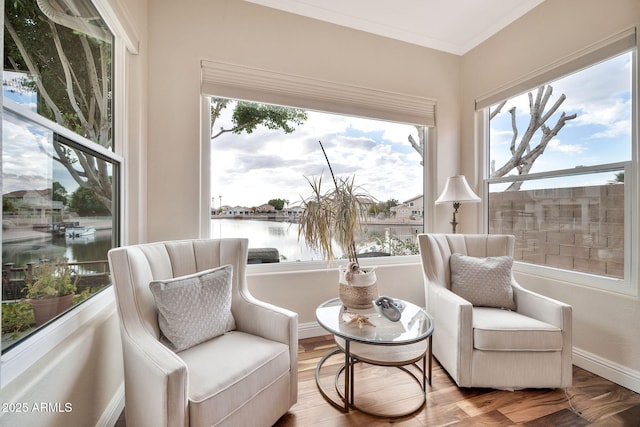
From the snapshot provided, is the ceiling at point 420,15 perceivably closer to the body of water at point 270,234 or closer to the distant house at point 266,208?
the distant house at point 266,208

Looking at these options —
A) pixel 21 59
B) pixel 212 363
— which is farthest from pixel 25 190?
pixel 212 363

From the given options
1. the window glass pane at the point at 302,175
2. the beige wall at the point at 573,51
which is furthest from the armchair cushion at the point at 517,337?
the window glass pane at the point at 302,175

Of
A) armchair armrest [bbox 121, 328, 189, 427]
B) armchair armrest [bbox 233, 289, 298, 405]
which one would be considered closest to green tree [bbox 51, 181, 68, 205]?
armchair armrest [bbox 121, 328, 189, 427]

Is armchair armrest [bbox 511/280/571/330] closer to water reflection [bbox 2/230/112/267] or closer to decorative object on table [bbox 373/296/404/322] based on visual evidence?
decorative object on table [bbox 373/296/404/322]

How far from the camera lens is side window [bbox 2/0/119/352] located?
0.91 meters

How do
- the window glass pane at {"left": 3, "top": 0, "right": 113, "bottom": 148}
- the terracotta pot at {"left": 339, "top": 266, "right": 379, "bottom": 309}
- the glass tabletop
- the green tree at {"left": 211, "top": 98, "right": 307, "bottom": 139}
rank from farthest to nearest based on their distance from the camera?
the green tree at {"left": 211, "top": 98, "right": 307, "bottom": 139}
the terracotta pot at {"left": 339, "top": 266, "right": 379, "bottom": 309}
the glass tabletop
the window glass pane at {"left": 3, "top": 0, "right": 113, "bottom": 148}

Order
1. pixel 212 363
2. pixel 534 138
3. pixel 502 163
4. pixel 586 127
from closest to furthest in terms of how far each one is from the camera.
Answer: pixel 212 363 → pixel 586 127 → pixel 534 138 → pixel 502 163

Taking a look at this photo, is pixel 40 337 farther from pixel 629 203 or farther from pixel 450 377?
pixel 629 203

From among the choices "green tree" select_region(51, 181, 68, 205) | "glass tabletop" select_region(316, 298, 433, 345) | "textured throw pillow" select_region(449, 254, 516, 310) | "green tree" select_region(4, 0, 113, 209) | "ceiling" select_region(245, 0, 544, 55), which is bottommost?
"glass tabletop" select_region(316, 298, 433, 345)

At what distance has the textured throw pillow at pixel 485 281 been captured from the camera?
2.02 metres

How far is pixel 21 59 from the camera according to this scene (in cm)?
96

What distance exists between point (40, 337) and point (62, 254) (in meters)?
0.34

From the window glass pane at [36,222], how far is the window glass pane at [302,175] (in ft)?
3.46

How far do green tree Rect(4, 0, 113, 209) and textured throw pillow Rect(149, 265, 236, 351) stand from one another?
66 cm
